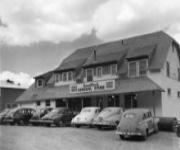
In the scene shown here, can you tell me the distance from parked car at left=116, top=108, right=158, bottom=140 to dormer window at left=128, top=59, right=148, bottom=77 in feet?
32.9

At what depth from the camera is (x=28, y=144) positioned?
1308 centimetres

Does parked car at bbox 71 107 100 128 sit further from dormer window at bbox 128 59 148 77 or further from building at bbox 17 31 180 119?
dormer window at bbox 128 59 148 77

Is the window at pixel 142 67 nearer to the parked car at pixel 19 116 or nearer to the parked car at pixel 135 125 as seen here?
the parked car at pixel 135 125

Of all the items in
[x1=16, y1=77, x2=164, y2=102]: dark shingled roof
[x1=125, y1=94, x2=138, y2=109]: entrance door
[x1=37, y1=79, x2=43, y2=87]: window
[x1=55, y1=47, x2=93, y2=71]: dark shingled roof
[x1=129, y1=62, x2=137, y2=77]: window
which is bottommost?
[x1=125, y1=94, x2=138, y2=109]: entrance door

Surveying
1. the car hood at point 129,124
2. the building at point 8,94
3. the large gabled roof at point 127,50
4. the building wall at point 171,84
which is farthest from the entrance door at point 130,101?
the building at point 8,94

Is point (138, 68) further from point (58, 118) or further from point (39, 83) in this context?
point (39, 83)

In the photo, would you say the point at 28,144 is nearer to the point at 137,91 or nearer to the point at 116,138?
the point at 116,138

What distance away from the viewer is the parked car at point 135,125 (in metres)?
14.7

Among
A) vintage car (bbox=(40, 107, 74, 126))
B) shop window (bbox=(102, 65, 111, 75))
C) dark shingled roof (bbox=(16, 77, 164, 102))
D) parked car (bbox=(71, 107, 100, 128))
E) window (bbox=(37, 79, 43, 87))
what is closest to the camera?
parked car (bbox=(71, 107, 100, 128))

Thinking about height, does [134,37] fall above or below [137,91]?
above

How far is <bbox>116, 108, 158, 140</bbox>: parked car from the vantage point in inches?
579

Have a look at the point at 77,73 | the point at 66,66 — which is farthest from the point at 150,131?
the point at 66,66

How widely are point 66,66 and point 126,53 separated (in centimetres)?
796

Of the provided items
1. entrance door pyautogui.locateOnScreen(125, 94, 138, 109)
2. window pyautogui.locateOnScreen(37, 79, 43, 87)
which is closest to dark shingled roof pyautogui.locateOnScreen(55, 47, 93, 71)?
window pyautogui.locateOnScreen(37, 79, 43, 87)
